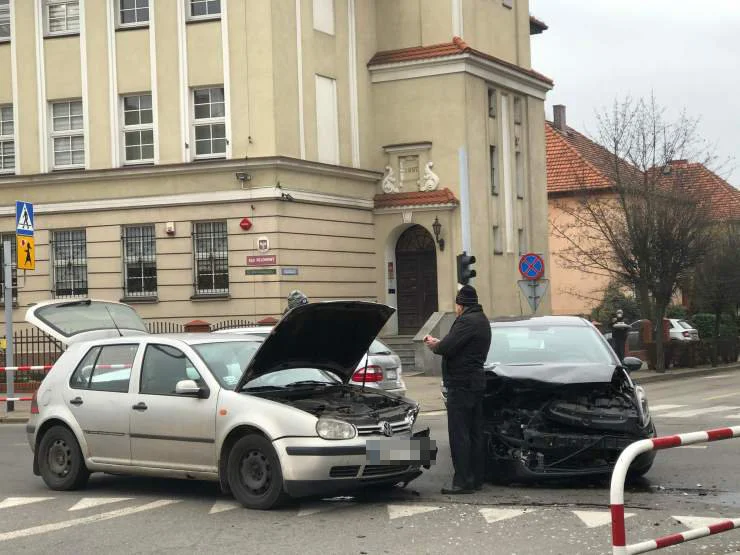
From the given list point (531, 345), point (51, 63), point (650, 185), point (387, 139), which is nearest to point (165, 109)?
point (51, 63)

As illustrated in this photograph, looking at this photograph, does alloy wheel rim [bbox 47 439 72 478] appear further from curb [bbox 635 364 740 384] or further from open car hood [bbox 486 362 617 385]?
curb [bbox 635 364 740 384]

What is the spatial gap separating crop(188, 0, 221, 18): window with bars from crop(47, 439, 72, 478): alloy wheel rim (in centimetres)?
2236

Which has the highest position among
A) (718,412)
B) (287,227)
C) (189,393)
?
(287,227)

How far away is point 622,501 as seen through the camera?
276 inches

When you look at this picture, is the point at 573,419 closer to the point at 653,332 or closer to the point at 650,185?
the point at 650,185

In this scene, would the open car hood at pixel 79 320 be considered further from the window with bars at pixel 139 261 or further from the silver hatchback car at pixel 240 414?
the window with bars at pixel 139 261

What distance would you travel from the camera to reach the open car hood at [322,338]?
10969 mm

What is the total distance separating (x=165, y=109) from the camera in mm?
33344

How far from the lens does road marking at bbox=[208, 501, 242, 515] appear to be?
10.6 metres

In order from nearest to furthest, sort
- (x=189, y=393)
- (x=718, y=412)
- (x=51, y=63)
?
1. (x=189, y=393)
2. (x=718, y=412)
3. (x=51, y=63)

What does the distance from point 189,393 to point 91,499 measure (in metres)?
1.60

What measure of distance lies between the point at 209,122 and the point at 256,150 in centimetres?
174

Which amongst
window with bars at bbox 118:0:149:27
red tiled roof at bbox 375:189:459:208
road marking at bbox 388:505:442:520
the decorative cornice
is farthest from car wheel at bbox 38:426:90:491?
red tiled roof at bbox 375:189:459:208

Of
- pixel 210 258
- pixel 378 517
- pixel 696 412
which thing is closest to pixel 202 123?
pixel 210 258
